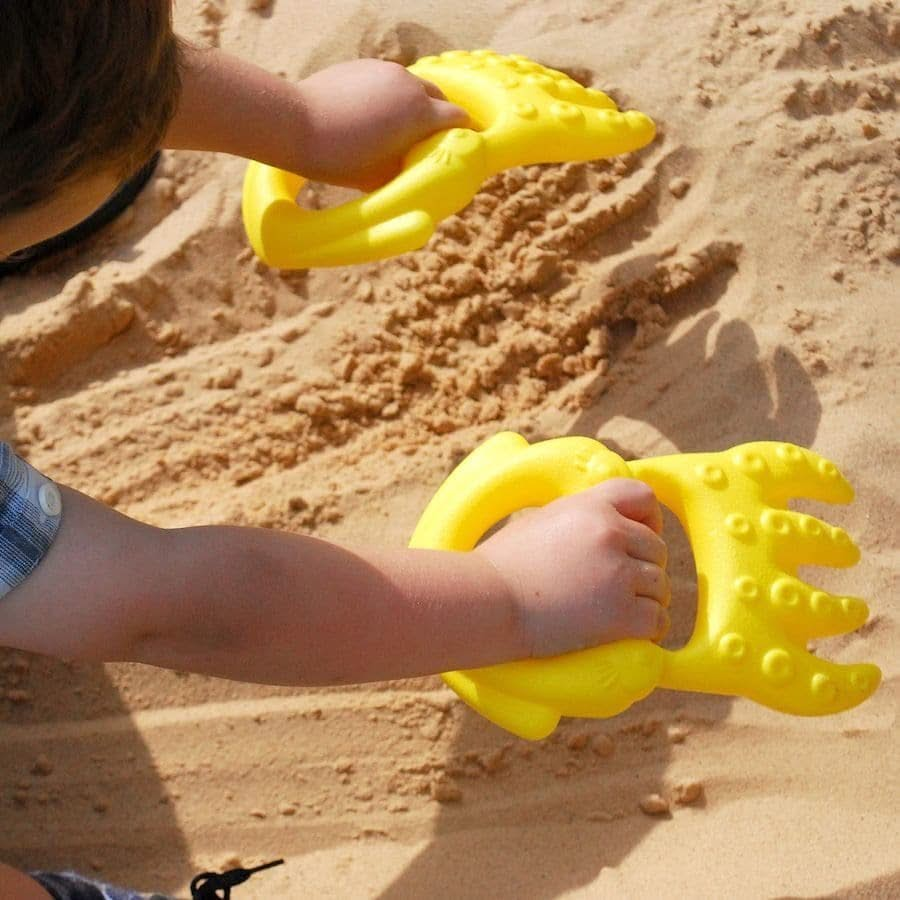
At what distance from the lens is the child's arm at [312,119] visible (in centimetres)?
117

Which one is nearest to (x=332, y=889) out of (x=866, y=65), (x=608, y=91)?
(x=608, y=91)

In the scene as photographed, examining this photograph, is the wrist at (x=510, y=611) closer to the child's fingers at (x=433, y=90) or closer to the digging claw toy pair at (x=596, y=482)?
the digging claw toy pair at (x=596, y=482)

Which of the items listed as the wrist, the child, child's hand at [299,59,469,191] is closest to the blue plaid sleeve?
the child

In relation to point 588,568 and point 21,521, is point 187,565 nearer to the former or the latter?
point 21,521

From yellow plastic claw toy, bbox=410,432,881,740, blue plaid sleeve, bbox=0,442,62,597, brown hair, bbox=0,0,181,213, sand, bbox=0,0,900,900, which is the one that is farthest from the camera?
sand, bbox=0,0,900,900

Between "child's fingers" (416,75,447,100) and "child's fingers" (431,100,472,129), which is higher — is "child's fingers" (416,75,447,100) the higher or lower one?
the higher one

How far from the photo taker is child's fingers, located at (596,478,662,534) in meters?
0.96

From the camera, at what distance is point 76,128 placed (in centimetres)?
70

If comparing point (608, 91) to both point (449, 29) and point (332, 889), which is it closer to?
point (449, 29)

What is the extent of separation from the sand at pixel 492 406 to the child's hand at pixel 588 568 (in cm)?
19

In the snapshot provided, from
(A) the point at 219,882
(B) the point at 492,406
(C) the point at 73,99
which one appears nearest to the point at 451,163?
(B) the point at 492,406

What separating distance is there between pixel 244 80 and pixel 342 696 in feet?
2.06

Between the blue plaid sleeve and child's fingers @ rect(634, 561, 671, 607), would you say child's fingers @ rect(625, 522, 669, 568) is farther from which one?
the blue plaid sleeve

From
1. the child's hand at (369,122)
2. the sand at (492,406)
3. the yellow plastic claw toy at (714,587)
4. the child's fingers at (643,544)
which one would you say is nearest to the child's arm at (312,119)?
the child's hand at (369,122)
